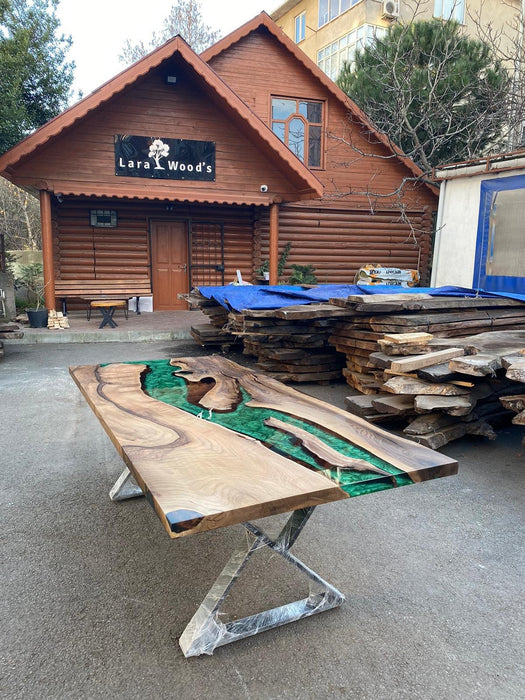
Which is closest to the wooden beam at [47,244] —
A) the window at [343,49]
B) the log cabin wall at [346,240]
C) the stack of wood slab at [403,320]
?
the log cabin wall at [346,240]

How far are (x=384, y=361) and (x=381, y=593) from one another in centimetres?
262

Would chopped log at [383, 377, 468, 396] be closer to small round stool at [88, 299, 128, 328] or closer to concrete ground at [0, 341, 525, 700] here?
concrete ground at [0, 341, 525, 700]

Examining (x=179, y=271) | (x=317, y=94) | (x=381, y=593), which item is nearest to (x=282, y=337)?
(x=381, y=593)

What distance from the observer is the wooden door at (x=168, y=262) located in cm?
1417

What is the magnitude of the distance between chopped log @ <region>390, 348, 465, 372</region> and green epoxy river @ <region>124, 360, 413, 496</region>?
1802 millimetres

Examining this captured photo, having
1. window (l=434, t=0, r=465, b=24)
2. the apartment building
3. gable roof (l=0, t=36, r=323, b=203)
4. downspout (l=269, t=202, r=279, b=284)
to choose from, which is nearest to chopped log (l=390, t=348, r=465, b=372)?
gable roof (l=0, t=36, r=323, b=203)

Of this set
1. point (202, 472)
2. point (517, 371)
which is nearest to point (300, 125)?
point (517, 371)

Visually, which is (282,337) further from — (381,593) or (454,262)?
(454,262)

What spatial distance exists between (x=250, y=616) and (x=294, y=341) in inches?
→ 184

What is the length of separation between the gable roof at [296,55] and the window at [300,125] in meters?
0.75

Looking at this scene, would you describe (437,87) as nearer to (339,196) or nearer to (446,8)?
(339,196)

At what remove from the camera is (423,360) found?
4523 millimetres

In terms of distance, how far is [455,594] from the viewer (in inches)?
101

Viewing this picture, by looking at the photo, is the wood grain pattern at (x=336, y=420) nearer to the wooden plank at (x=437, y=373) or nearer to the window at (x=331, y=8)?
the wooden plank at (x=437, y=373)
